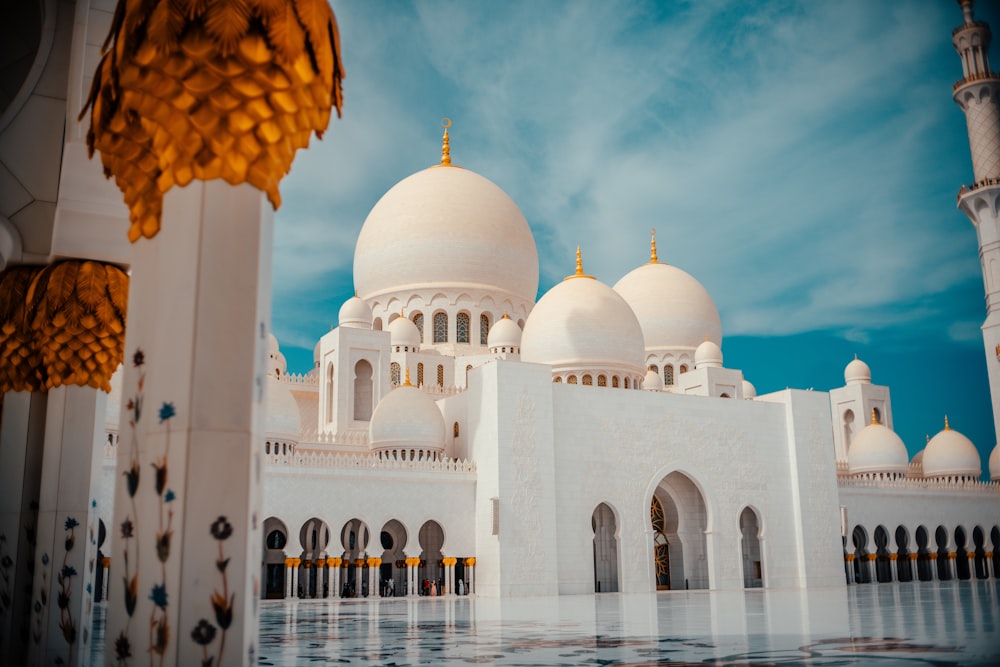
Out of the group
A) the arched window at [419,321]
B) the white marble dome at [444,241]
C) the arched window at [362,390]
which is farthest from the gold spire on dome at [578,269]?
the arched window at [362,390]

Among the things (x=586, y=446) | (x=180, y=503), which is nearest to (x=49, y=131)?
(x=180, y=503)

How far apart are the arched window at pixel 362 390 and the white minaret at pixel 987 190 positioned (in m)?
14.3

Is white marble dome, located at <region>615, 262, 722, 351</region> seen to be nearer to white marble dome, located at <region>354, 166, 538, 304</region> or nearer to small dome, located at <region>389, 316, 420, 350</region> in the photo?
white marble dome, located at <region>354, 166, 538, 304</region>

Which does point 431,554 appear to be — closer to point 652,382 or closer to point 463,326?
point 463,326

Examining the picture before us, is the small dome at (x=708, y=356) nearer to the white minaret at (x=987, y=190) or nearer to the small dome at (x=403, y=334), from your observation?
the white minaret at (x=987, y=190)

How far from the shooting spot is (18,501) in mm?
4828

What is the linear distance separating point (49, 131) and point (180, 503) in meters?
3.35

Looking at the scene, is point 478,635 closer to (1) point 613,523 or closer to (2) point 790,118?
(2) point 790,118

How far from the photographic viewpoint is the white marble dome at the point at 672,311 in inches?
1150

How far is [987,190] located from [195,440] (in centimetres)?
2031

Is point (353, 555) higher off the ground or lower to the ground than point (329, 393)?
lower

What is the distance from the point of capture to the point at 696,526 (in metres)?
20.3

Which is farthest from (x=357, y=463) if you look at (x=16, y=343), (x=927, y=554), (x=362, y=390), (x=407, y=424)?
(x=927, y=554)

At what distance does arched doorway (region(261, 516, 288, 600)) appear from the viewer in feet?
63.2
